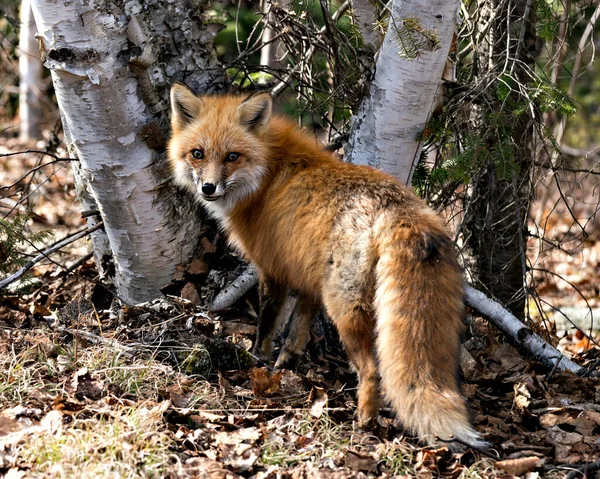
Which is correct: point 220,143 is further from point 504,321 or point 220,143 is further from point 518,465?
point 518,465

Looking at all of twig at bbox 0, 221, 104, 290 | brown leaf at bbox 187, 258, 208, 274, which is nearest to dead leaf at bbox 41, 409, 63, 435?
twig at bbox 0, 221, 104, 290

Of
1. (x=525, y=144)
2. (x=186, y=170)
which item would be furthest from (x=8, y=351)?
(x=525, y=144)

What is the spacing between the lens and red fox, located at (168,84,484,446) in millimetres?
3580

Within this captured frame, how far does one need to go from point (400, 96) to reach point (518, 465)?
2511 millimetres

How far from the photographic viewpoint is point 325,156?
4.77 meters

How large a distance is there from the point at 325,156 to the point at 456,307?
5.10 ft

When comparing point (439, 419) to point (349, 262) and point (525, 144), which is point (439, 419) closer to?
point (349, 262)

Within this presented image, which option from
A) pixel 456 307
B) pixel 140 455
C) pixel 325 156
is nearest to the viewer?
pixel 140 455

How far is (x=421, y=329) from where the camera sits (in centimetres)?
360

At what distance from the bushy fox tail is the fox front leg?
1.29m

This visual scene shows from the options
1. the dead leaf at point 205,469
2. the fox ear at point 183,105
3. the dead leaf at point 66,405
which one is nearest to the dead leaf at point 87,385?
the dead leaf at point 66,405

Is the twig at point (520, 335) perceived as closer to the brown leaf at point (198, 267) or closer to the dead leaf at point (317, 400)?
the dead leaf at point (317, 400)

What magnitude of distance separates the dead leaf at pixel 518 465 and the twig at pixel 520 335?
4.94 feet

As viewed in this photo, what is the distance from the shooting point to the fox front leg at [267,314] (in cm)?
493
